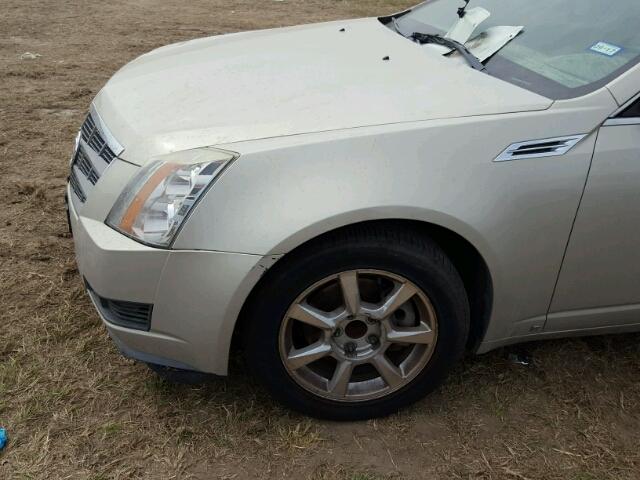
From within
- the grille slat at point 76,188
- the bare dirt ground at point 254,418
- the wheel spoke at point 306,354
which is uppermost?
the grille slat at point 76,188

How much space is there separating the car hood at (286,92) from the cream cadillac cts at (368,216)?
11 millimetres

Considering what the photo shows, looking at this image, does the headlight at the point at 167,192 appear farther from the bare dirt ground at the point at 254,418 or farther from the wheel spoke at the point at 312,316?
the bare dirt ground at the point at 254,418

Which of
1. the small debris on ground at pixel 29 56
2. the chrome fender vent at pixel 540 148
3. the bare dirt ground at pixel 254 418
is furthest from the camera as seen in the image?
the small debris on ground at pixel 29 56

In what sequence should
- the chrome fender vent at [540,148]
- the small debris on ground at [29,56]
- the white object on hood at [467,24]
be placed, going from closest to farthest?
the chrome fender vent at [540,148]
the white object on hood at [467,24]
the small debris on ground at [29,56]

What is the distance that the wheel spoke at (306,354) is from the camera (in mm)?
2141

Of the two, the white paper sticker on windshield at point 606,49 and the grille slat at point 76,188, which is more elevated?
the white paper sticker on windshield at point 606,49

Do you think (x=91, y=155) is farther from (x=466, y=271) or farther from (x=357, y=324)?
(x=466, y=271)

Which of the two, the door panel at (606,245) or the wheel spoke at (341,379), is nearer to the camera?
the door panel at (606,245)

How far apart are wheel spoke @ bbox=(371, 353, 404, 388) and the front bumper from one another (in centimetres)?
55

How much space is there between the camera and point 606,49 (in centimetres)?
228

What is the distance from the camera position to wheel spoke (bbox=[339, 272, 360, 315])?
2.02 metres

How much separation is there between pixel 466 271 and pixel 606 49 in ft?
3.28

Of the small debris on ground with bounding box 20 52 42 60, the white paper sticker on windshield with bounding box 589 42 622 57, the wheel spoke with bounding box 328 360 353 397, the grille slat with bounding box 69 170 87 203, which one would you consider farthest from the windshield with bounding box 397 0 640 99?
the small debris on ground with bounding box 20 52 42 60

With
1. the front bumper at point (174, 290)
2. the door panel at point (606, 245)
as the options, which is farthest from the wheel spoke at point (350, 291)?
the door panel at point (606, 245)
